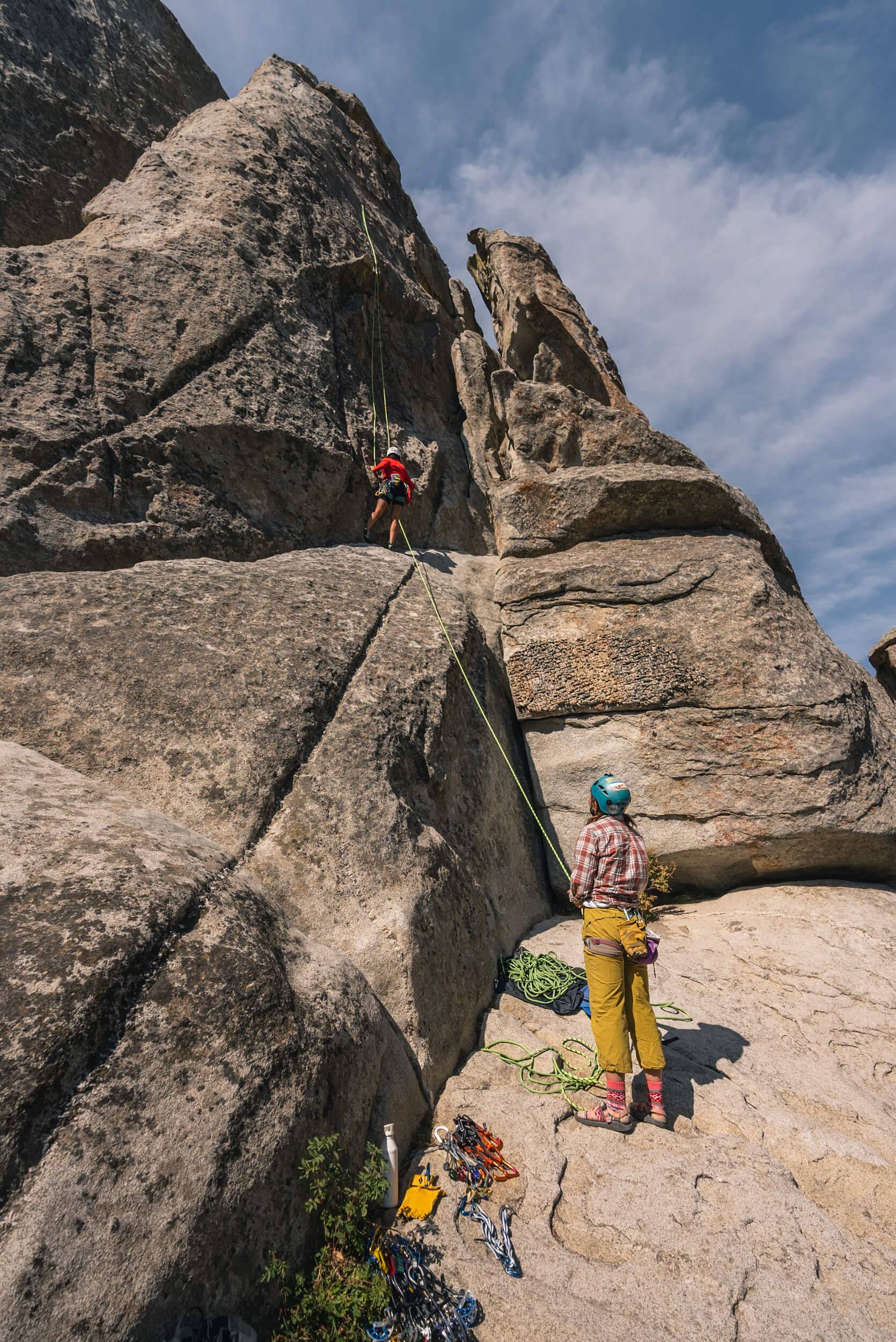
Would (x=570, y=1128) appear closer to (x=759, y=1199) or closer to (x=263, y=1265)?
(x=759, y=1199)

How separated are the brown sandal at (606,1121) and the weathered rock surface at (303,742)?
89cm

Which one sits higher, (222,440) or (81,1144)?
(222,440)

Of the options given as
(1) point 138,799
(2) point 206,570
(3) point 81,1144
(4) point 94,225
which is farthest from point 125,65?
(3) point 81,1144

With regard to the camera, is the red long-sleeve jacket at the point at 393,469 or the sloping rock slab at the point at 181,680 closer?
the sloping rock slab at the point at 181,680

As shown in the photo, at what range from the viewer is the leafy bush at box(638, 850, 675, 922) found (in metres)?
7.20

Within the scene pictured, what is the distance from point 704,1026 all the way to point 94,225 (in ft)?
36.9

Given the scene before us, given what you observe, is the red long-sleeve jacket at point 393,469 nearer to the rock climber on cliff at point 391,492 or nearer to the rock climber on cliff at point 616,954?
the rock climber on cliff at point 391,492

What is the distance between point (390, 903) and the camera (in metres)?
4.37

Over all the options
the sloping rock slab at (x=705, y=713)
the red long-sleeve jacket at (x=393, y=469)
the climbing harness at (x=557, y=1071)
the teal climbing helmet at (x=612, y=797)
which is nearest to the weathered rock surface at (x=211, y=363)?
the red long-sleeve jacket at (x=393, y=469)

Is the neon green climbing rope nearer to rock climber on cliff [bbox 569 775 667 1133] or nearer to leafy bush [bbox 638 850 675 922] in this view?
rock climber on cliff [bbox 569 775 667 1133]

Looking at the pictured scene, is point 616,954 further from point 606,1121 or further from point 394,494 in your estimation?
point 394,494

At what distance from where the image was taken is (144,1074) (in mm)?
2486

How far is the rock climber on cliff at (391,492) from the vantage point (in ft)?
30.5

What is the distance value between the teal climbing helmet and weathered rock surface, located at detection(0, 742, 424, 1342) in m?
2.21
